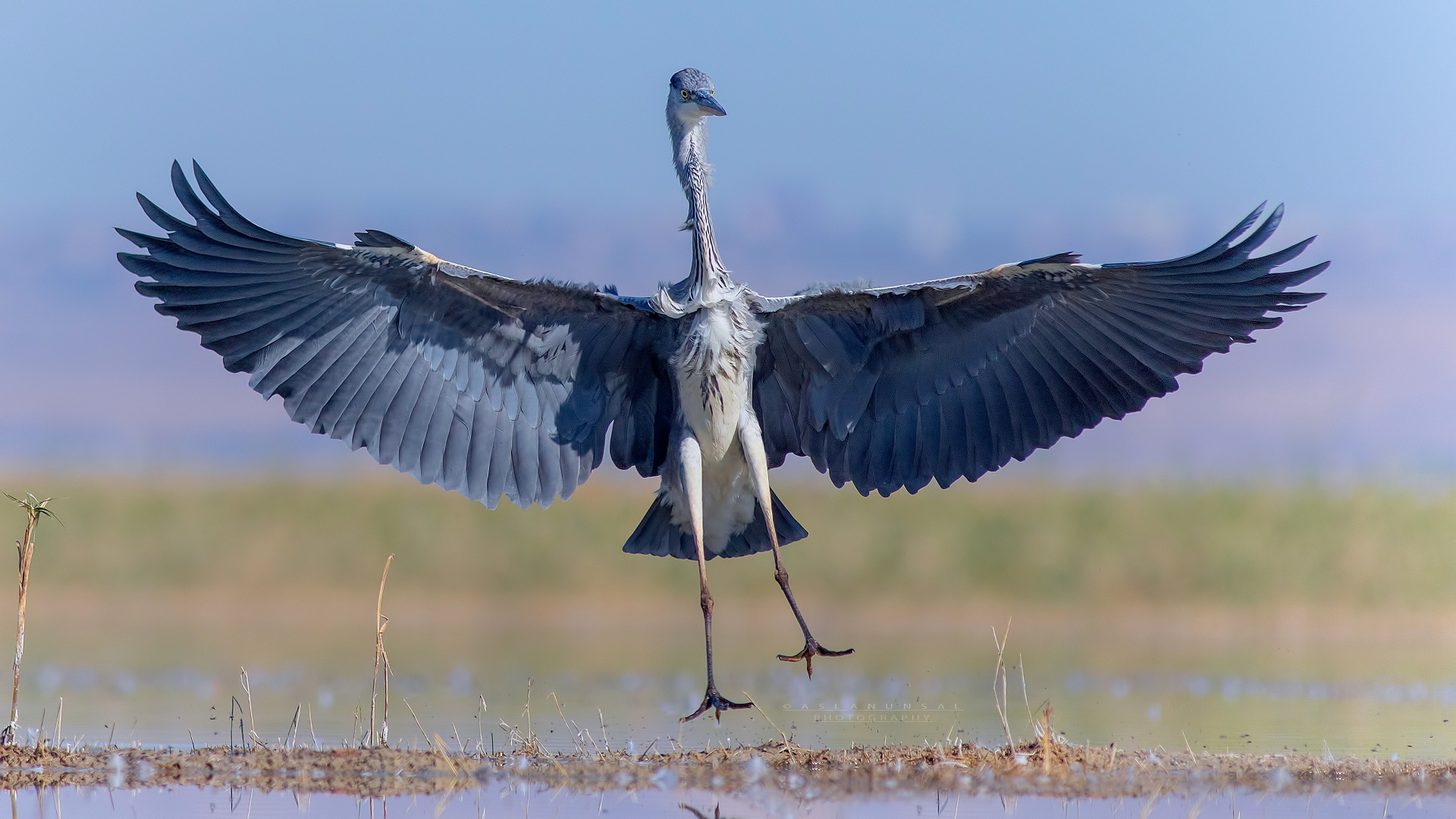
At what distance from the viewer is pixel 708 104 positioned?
9.47m

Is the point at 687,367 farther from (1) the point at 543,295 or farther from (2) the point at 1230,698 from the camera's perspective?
(2) the point at 1230,698

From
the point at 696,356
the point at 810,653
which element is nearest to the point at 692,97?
the point at 696,356

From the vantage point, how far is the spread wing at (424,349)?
8.34 m

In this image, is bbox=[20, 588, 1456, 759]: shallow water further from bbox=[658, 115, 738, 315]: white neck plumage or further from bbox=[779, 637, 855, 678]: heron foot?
bbox=[658, 115, 738, 315]: white neck plumage

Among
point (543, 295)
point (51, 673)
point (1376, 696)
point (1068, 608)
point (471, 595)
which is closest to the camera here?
point (543, 295)

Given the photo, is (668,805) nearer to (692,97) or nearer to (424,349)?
(424,349)

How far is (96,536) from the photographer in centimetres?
2361

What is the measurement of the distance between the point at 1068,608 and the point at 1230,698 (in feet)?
30.5

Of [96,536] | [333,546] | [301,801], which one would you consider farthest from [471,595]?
[301,801]

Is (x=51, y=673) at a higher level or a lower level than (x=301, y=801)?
higher

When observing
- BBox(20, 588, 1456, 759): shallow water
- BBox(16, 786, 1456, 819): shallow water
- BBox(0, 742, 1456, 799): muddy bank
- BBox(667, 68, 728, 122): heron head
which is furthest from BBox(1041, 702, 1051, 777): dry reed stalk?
BBox(667, 68, 728, 122): heron head

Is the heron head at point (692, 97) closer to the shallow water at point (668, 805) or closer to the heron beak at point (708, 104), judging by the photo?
the heron beak at point (708, 104)

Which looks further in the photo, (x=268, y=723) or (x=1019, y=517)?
(x=1019, y=517)

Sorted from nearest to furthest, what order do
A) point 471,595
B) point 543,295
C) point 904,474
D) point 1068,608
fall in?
point 543,295 < point 904,474 < point 1068,608 < point 471,595
